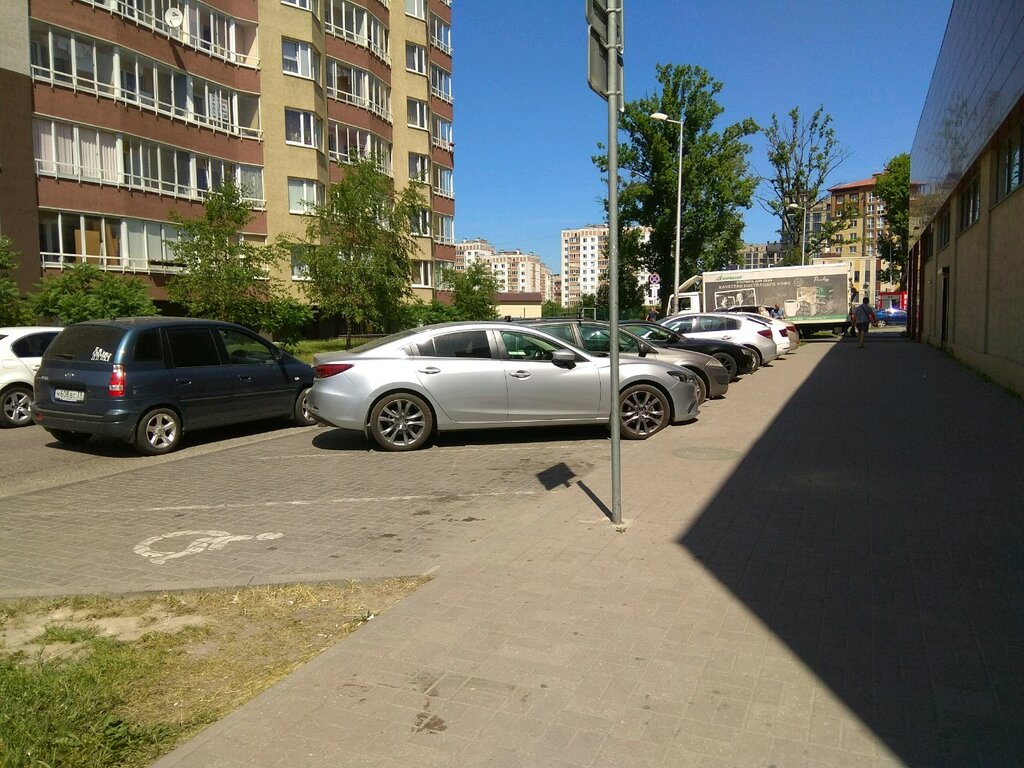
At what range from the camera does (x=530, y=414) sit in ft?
33.2

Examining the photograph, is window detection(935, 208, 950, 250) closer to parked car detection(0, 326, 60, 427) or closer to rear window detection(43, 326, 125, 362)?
rear window detection(43, 326, 125, 362)

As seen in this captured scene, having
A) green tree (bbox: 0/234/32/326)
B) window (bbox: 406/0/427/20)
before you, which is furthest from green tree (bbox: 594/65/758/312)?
green tree (bbox: 0/234/32/326)

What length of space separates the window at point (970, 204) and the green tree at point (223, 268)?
60.9 ft

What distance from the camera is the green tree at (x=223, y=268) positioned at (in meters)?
22.8

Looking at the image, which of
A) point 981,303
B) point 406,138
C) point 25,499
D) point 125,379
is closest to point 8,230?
point 125,379

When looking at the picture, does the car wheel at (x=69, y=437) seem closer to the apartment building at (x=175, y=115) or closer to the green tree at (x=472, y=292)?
the apartment building at (x=175, y=115)

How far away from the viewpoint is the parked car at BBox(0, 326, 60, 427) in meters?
12.7

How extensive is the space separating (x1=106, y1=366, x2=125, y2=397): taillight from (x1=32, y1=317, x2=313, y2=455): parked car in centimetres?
1

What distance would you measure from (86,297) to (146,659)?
62.1ft

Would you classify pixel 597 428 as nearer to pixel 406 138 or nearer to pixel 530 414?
pixel 530 414

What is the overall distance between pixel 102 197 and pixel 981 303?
26930 mm

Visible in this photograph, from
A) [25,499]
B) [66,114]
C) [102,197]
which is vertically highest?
[66,114]

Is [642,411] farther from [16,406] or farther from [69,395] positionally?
[16,406]

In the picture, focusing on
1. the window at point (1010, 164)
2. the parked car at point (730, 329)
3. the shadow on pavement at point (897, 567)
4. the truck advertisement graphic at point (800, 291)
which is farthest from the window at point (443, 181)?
the shadow on pavement at point (897, 567)
